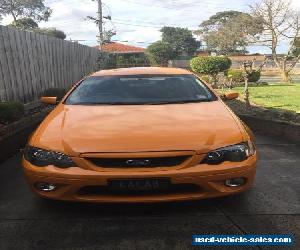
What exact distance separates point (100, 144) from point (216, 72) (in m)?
21.8

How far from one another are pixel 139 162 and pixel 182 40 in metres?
95.0

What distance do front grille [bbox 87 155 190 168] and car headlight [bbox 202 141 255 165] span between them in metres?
0.21

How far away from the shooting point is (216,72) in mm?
25078

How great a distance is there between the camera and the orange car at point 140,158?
3783 mm

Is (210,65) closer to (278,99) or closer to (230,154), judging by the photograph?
(278,99)

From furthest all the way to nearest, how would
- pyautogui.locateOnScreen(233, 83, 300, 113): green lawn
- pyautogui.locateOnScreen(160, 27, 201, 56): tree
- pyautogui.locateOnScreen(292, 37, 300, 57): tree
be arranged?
1. pyautogui.locateOnScreen(160, 27, 201, 56): tree
2. pyautogui.locateOnScreen(292, 37, 300, 57): tree
3. pyautogui.locateOnScreen(233, 83, 300, 113): green lawn

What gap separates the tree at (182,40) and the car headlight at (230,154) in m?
87.1

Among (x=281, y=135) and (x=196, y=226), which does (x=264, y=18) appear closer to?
(x=281, y=135)

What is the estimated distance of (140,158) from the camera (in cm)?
378

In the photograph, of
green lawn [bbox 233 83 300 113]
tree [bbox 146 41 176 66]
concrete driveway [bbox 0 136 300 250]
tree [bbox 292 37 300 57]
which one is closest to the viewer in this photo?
concrete driveway [bbox 0 136 300 250]

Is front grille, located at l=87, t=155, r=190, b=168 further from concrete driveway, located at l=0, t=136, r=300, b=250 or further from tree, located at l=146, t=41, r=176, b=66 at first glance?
tree, located at l=146, t=41, r=176, b=66

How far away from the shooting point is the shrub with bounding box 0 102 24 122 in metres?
7.69

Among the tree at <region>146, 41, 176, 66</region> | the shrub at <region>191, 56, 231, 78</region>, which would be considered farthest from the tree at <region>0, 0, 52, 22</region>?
the shrub at <region>191, 56, 231, 78</region>

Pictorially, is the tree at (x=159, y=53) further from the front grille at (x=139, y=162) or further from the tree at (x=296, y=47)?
the front grille at (x=139, y=162)
